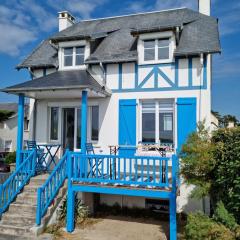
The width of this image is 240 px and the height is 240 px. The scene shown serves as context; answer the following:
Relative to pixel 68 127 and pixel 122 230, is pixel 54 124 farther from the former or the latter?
pixel 122 230

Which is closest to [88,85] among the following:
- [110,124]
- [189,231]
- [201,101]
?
[110,124]

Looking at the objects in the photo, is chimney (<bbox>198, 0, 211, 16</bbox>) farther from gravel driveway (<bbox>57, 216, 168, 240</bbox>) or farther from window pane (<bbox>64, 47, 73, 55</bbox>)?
gravel driveway (<bbox>57, 216, 168, 240</bbox>)

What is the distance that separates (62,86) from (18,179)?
3.38 meters

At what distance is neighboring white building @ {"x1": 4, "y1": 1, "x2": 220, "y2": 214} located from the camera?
9.83m

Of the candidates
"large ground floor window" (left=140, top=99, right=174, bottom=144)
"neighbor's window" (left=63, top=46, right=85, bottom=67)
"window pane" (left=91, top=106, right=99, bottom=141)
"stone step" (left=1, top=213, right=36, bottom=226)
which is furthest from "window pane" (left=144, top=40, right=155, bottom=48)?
"stone step" (left=1, top=213, right=36, bottom=226)

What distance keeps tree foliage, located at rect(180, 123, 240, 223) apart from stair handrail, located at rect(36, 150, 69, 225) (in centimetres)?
384

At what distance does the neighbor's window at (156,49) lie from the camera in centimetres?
1038

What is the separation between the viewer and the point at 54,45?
12.6 m

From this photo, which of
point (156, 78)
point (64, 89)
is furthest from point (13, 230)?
point (156, 78)

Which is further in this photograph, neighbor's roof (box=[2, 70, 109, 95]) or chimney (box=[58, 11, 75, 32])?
chimney (box=[58, 11, 75, 32])

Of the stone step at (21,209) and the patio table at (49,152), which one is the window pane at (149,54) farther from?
the stone step at (21,209)

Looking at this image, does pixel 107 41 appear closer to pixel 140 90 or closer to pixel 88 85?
pixel 140 90

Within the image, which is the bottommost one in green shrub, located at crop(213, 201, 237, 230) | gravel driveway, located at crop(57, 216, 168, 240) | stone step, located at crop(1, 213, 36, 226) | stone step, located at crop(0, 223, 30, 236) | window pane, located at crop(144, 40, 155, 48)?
gravel driveway, located at crop(57, 216, 168, 240)

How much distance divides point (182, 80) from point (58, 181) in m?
5.61
